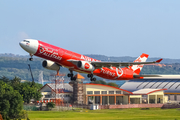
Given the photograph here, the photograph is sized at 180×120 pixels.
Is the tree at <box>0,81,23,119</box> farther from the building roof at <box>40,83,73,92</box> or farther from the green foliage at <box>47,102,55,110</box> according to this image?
the building roof at <box>40,83,73,92</box>

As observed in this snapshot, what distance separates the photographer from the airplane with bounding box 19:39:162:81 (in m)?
64.5

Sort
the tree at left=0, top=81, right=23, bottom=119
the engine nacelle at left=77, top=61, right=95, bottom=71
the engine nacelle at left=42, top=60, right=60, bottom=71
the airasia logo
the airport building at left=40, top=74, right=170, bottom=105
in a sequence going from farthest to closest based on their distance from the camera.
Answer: the airport building at left=40, top=74, right=170, bottom=105
the tree at left=0, top=81, right=23, bottom=119
the engine nacelle at left=42, top=60, right=60, bottom=71
the airasia logo
the engine nacelle at left=77, top=61, right=95, bottom=71

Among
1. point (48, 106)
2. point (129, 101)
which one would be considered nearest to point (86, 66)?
point (48, 106)

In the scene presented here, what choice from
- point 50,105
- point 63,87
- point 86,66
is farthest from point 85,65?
point 63,87

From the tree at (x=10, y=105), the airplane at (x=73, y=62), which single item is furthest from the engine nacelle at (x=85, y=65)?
the tree at (x=10, y=105)

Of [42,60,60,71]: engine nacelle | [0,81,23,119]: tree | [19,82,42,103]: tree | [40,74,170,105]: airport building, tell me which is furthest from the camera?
[40,74,170,105]: airport building

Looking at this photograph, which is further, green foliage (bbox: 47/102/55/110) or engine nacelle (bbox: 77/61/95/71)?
green foliage (bbox: 47/102/55/110)

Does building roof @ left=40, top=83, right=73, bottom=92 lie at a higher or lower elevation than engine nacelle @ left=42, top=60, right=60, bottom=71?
lower

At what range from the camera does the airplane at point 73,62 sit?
64500 mm

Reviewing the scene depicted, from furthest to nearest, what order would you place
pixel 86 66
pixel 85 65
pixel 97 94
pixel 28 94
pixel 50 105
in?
1. pixel 97 94
2. pixel 28 94
3. pixel 50 105
4. pixel 86 66
5. pixel 85 65

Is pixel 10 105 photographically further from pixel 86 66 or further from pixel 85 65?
pixel 85 65

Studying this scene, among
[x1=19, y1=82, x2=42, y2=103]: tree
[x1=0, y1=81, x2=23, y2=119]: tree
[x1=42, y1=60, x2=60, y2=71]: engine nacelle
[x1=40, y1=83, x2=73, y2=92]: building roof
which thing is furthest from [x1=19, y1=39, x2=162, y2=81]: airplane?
[x1=40, y1=83, x2=73, y2=92]: building roof

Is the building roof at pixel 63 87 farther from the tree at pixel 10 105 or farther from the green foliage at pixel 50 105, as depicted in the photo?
the tree at pixel 10 105

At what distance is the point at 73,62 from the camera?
70000mm
